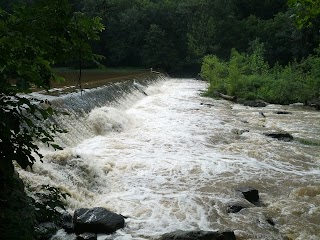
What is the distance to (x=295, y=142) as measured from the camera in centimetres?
1052

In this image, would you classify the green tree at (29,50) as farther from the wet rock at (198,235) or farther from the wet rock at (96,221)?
the wet rock at (198,235)

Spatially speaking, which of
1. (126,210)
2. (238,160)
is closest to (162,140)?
(238,160)

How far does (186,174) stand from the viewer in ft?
24.7

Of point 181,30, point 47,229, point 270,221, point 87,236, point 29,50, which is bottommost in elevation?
point 270,221

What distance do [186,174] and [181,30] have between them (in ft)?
122

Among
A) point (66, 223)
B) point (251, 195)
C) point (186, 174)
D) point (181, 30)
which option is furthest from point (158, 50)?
point (66, 223)

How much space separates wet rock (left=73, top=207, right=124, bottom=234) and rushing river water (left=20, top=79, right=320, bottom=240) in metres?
0.14

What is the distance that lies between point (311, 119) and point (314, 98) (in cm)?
433

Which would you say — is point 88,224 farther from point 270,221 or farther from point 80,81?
point 80,81

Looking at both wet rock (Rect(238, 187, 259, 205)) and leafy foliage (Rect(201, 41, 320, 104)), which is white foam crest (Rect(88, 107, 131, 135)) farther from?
leafy foliage (Rect(201, 41, 320, 104))

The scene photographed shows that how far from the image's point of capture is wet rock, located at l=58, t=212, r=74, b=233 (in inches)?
188

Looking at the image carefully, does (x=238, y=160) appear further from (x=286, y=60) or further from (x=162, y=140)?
(x=286, y=60)

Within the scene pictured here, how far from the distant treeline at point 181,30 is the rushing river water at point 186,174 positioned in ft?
91.9

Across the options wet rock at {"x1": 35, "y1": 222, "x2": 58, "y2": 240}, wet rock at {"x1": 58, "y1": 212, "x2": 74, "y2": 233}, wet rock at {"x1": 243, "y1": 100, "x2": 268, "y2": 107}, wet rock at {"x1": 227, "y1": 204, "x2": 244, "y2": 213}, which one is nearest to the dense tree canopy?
wet rock at {"x1": 243, "y1": 100, "x2": 268, "y2": 107}
